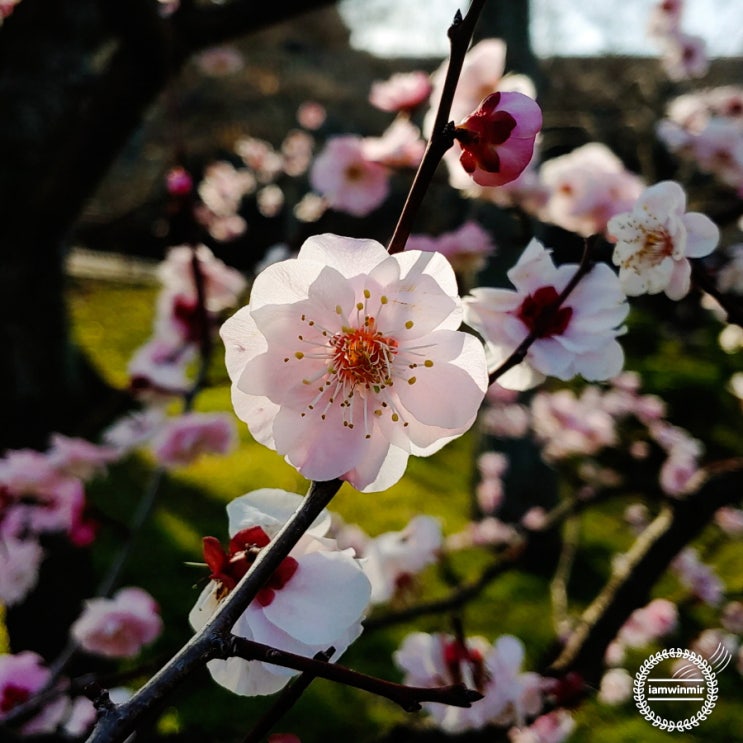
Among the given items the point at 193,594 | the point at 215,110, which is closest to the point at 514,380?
the point at 193,594

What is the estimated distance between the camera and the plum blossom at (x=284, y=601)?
0.41m

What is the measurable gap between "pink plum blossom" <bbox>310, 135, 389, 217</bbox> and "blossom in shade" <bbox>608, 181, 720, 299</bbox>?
96 cm

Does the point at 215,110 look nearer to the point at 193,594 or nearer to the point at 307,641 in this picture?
the point at 193,594

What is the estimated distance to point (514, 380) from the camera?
0.52 metres

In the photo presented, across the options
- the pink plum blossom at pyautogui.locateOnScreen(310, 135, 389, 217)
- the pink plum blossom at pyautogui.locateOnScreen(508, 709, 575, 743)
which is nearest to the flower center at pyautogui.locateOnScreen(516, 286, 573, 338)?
the pink plum blossom at pyautogui.locateOnScreen(508, 709, 575, 743)

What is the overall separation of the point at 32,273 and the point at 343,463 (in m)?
1.58

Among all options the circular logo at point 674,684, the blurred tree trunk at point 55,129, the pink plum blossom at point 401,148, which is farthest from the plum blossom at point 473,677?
the blurred tree trunk at point 55,129

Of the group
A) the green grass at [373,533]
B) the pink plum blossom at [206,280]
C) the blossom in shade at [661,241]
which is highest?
the blossom in shade at [661,241]

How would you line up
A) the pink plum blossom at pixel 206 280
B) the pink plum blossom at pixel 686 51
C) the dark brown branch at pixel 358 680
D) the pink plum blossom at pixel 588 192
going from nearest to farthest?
the dark brown branch at pixel 358 680 < the pink plum blossom at pixel 588 192 < the pink plum blossom at pixel 206 280 < the pink plum blossom at pixel 686 51

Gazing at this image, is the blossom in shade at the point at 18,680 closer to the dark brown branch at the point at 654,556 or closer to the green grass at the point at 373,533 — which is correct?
the green grass at the point at 373,533

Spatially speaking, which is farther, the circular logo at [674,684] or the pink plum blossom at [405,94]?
the pink plum blossom at [405,94]

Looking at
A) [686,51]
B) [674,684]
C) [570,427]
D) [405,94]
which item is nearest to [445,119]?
[674,684]

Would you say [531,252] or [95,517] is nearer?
[531,252]

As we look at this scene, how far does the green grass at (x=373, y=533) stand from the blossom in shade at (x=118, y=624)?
0.41 feet
